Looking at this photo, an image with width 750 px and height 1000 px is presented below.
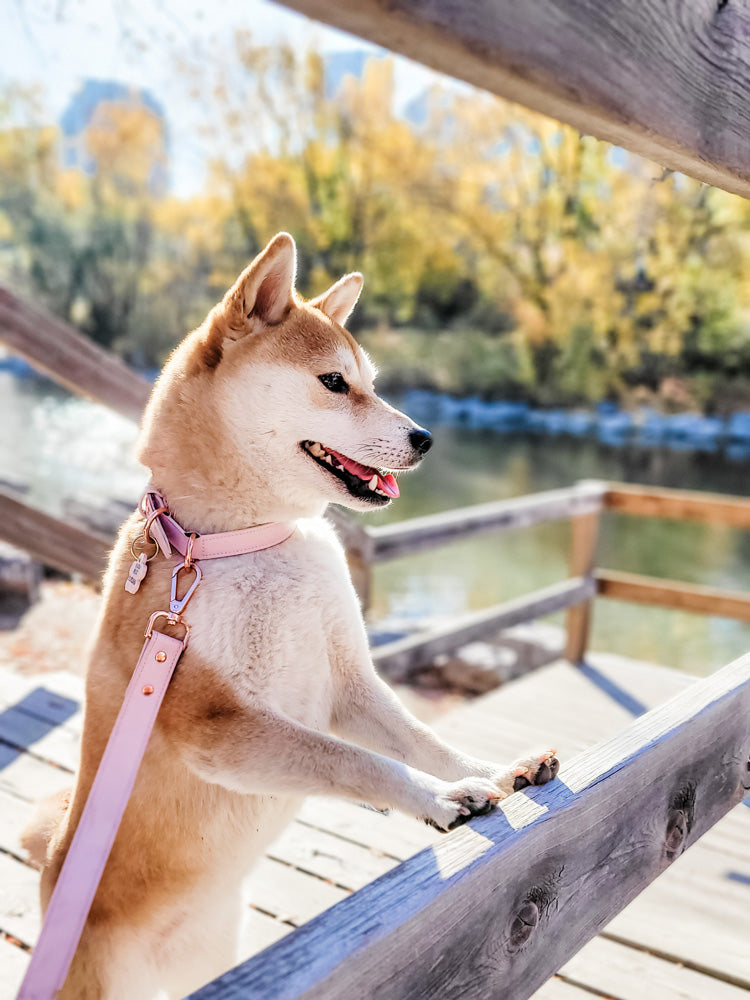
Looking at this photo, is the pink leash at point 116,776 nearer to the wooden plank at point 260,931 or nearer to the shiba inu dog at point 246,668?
the shiba inu dog at point 246,668

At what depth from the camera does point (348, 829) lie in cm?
235

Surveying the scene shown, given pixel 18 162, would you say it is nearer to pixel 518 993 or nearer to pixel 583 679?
pixel 583 679

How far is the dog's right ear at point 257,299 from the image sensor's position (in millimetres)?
1320

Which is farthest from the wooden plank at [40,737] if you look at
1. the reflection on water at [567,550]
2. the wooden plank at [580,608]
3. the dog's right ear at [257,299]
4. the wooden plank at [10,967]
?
the reflection on water at [567,550]

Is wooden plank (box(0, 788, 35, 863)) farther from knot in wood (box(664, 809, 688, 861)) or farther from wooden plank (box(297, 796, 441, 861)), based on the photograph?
knot in wood (box(664, 809, 688, 861))

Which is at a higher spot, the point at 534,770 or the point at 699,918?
the point at 534,770

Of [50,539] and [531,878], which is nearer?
[531,878]

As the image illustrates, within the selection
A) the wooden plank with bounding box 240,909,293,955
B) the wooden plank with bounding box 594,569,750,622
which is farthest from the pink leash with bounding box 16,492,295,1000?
the wooden plank with bounding box 594,569,750,622

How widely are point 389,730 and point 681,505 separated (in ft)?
9.73

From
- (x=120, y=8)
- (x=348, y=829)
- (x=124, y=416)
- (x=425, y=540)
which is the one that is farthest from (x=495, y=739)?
(x=120, y=8)

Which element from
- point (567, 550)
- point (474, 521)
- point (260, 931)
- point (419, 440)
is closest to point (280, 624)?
point (419, 440)

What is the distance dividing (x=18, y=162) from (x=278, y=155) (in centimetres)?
786

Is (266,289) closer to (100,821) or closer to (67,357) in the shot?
(100,821)

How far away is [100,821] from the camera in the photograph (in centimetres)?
105
